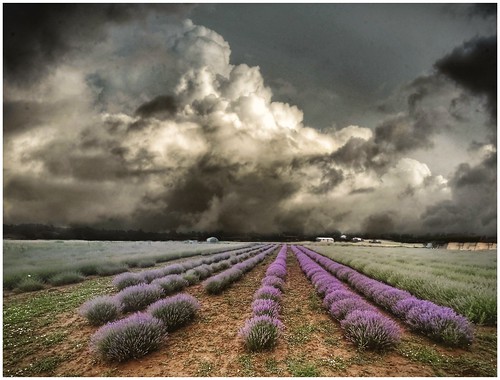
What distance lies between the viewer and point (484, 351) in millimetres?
5086

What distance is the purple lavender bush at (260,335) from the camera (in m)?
5.11

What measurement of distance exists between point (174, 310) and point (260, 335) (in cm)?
258

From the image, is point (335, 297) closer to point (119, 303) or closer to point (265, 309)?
point (265, 309)

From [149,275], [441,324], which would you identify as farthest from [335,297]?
[149,275]

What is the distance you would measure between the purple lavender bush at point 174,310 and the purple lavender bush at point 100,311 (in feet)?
3.65

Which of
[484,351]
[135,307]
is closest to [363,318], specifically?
[484,351]

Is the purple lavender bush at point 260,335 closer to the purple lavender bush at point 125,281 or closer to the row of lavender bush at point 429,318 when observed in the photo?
the row of lavender bush at point 429,318

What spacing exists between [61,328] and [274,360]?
5427mm

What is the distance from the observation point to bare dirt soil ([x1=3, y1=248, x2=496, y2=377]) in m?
4.50

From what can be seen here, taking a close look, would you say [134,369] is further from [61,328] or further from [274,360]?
[61,328]

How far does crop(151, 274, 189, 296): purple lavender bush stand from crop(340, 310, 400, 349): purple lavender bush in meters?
7.25

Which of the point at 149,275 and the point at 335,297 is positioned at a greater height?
the point at 335,297

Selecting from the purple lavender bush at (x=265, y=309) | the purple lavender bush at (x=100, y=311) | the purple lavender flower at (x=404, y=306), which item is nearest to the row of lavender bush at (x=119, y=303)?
the purple lavender bush at (x=100, y=311)

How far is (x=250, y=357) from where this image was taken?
4930 millimetres
